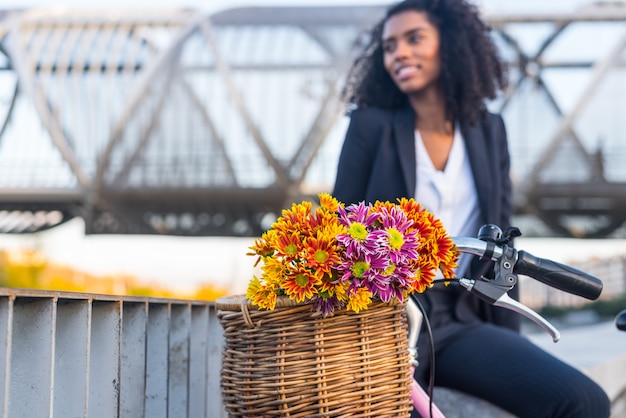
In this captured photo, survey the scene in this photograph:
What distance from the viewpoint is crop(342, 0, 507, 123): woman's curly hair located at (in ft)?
11.1

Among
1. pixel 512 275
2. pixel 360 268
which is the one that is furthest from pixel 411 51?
pixel 360 268

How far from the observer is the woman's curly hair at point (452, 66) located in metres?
3.37

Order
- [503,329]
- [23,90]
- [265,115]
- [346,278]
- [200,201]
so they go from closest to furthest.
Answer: [346,278] → [503,329] → [200,201] → [265,115] → [23,90]

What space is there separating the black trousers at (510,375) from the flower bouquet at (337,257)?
28.8 inches

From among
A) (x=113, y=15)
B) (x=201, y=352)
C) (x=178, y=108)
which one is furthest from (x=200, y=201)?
(x=201, y=352)

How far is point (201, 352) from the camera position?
291 cm

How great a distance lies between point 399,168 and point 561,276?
1167 millimetres

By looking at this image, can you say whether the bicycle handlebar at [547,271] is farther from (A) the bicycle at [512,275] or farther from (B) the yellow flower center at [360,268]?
(B) the yellow flower center at [360,268]

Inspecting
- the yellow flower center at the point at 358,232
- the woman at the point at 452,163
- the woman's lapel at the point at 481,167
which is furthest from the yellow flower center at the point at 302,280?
the woman's lapel at the point at 481,167

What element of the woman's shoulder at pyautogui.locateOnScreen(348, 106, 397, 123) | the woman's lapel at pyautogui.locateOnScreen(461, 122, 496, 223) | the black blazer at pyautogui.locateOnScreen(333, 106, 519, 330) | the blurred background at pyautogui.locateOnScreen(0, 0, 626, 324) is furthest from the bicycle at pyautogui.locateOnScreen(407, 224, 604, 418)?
the blurred background at pyautogui.locateOnScreen(0, 0, 626, 324)

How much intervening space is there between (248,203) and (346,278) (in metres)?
26.3

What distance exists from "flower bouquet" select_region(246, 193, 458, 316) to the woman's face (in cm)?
149

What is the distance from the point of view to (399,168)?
305 cm

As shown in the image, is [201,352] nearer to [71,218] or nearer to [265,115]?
[265,115]
